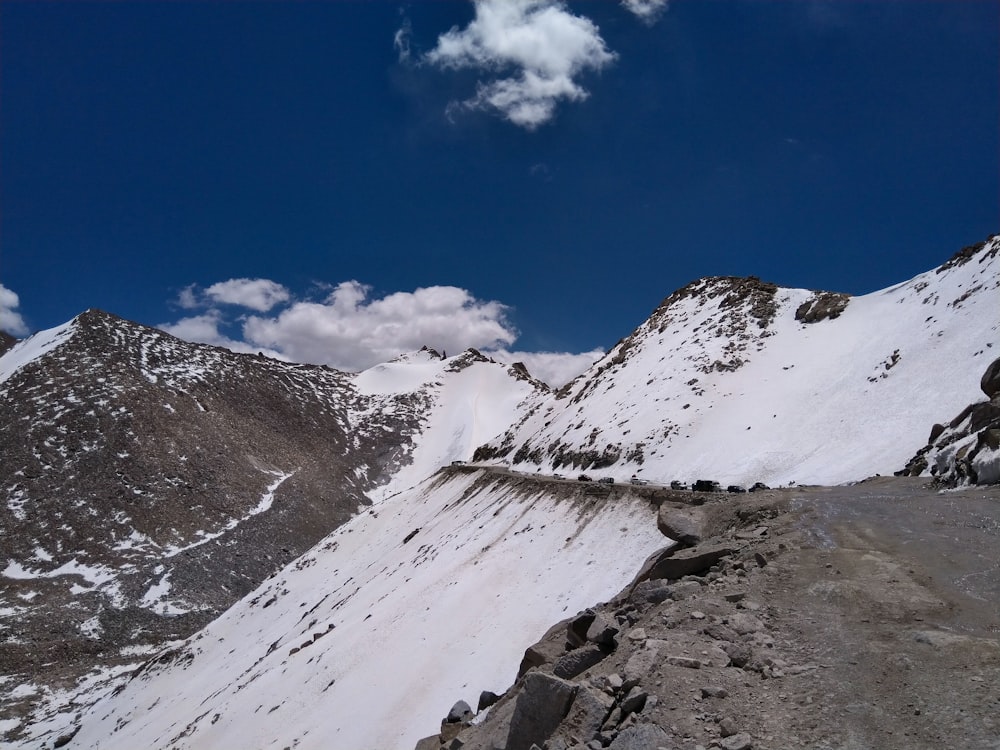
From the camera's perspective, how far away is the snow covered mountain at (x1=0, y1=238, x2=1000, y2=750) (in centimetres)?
2302

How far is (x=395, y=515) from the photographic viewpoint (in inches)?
2207

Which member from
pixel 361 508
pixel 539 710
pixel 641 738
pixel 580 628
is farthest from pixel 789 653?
pixel 361 508

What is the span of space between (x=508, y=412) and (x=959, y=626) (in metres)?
128

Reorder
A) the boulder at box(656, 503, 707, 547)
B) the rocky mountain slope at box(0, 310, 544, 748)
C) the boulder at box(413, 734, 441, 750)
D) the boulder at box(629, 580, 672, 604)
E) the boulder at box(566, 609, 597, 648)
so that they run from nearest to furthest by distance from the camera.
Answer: the boulder at box(629, 580, 672, 604)
the boulder at box(566, 609, 597, 648)
the boulder at box(413, 734, 441, 750)
the boulder at box(656, 503, 707, 547)
the rocky mountain slope at box(0, 310, 544, 748)

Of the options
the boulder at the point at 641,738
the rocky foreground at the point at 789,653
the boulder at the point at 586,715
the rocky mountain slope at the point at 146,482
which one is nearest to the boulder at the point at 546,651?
the rocky foreground at the point at 789,653

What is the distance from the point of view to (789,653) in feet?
24.3

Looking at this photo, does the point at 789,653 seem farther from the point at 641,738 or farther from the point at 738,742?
the point at 641,738

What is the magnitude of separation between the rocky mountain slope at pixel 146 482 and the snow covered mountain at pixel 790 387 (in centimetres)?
4112

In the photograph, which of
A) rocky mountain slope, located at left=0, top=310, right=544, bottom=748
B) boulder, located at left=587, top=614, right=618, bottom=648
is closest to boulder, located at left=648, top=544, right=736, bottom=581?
boulder, located at left=587, top=614, right=618, bottom=648

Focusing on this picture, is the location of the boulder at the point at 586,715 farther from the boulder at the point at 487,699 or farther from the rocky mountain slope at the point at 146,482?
the rocky mountain slope at the point at 146,482

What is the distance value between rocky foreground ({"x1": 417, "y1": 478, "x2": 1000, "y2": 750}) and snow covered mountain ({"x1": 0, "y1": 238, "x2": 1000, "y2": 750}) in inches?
359

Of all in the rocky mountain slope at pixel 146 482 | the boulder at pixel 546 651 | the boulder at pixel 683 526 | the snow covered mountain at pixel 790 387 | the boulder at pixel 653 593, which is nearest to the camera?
the boulder at pixel 653 593

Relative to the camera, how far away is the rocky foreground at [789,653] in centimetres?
603

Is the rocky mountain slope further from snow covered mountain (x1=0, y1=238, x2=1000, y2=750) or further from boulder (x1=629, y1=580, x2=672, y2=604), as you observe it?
boulder (x1=629, y1=580, x2=672, y2=604)
